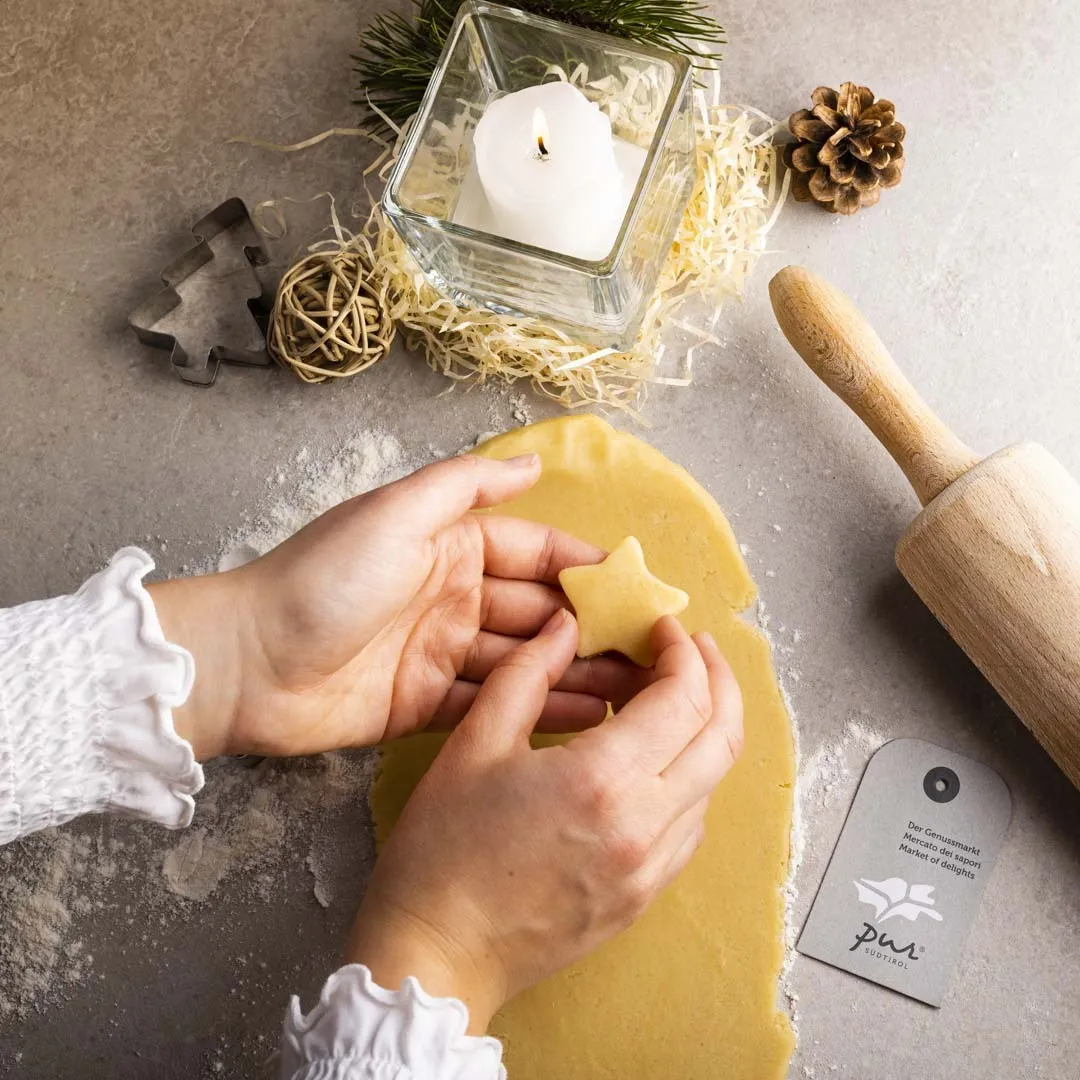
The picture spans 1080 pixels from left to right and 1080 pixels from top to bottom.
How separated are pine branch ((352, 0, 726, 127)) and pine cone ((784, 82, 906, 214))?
16 centimetres

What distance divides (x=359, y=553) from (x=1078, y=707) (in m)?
0.75

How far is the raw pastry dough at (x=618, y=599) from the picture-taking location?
1111 mm

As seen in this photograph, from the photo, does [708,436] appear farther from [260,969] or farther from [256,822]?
[260,969]

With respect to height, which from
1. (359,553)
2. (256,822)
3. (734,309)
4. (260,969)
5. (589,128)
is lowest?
(260,969)

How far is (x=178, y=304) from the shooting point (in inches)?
53.3

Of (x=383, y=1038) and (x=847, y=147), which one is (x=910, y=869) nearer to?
(x=383, y=1038)

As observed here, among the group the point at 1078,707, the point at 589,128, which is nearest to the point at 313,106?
the point at 589,128

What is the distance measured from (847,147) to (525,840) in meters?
0.93

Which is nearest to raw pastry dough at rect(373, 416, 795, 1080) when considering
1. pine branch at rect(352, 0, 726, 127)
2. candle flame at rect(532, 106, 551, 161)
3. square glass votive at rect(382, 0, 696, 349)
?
square glass votive at rect(382, 0, 696, 349)

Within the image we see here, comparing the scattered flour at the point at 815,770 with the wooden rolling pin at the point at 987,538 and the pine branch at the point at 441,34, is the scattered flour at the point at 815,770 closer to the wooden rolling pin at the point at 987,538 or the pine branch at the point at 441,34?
the wooden rolling pin at the point at 987,538

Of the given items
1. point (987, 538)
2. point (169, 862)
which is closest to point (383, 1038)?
point (169, 862)

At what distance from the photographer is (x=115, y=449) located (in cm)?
135

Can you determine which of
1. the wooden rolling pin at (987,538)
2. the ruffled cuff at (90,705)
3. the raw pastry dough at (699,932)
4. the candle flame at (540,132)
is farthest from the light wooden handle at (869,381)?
the ruffled cuff at (90,705)

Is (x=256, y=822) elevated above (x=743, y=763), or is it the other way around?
(x=743, y=763)
